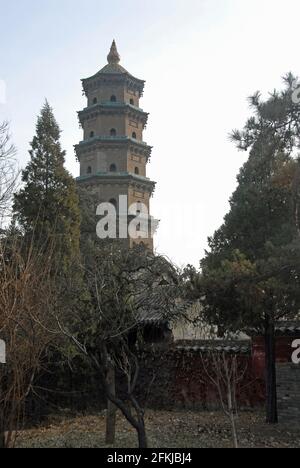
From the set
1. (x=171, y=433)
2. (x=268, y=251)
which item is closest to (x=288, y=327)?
(x=268, y=251)

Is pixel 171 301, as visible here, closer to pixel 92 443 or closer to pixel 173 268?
pixel 173 268

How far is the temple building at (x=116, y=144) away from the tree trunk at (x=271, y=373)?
16234 mm

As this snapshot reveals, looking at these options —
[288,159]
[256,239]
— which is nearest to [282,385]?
[256,239]

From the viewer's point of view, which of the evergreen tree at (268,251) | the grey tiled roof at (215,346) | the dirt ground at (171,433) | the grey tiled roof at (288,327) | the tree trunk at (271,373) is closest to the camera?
the evergreen tree at (268,251)

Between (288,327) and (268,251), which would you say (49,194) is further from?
(268,251)

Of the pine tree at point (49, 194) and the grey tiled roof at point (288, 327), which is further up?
the pine tree at point (49, 194)

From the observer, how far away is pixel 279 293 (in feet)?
22.5

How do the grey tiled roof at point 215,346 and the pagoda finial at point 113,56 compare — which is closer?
the grey tiled roof at point 215,346

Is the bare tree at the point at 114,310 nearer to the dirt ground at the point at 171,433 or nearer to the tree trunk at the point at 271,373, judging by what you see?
the dirt ground at the point at 171,433

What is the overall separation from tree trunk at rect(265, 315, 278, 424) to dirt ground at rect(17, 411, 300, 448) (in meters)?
0.30

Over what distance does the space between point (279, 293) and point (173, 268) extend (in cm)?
274

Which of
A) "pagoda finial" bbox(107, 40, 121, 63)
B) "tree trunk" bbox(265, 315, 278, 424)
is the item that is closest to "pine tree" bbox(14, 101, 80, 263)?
"tree trunk" bbox(265, 315, 278, 424)

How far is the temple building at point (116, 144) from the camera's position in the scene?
2608 cm

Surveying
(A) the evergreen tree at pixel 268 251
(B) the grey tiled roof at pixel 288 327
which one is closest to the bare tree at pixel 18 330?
(A) the evergreen tree at pixel 268 251
